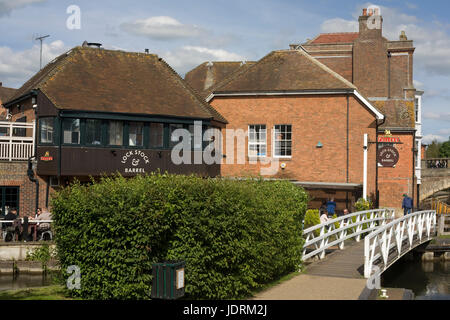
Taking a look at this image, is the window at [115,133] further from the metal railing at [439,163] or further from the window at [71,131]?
the metal railing at [439,163]

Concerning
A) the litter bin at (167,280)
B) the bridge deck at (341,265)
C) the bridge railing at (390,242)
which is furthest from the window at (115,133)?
the litter bin at (167,280)

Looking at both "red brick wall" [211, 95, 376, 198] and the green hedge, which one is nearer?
the green hedge

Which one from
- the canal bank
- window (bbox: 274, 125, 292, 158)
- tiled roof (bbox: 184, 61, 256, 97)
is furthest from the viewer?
tiled roof (bbox: 184, 61, 256, 97)

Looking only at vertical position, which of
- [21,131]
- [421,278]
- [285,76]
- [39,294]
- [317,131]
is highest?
[285,76]

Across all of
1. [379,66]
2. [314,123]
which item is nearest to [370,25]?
[379,66]

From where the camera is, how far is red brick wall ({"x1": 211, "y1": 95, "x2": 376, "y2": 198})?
28.8 metres

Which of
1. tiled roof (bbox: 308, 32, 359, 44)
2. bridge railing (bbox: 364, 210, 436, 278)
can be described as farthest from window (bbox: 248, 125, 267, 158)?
tiled roof (bbox: 308, 32, 359, 44)

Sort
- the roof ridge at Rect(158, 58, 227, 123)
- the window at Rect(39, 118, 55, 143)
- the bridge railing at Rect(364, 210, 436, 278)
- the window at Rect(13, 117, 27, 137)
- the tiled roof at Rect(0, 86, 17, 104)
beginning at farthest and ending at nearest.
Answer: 1. the tiled roof at Rect(0, 86, 17, 104)
2. the roof ridge at Rect(158, 58, 227, 123)
3. the window at Rect(13, 117, 27, 137)
4. the window at Rect(39, 118, 55, 143)
5. the bridge railing at Rect(364, 210, 436, 278)

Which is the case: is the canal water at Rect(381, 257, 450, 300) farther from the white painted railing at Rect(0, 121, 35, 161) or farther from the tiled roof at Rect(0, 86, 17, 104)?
the tiled roof at Rect(0, 86, 17, 104)

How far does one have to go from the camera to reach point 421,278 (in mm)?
22656

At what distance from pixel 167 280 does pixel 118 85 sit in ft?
56.4

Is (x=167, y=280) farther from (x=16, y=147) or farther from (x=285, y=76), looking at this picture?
(x=285, y=76)

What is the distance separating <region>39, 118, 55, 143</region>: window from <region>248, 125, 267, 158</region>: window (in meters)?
10.9
